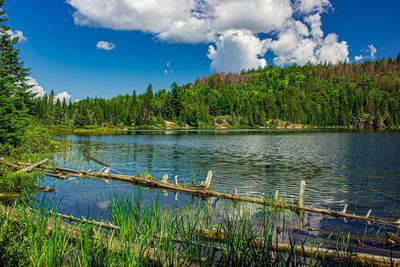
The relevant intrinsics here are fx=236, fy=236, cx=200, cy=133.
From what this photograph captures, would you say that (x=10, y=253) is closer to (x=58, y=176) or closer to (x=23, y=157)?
(x=58, y=176)

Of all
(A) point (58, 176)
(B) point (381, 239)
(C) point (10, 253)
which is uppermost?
(C) point (10, 253)

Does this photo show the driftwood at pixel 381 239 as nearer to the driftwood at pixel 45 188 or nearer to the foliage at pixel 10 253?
the foliage at pixel 10 253

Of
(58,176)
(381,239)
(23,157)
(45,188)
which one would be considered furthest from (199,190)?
(23,157)

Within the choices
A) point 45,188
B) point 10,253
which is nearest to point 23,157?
point 45,188

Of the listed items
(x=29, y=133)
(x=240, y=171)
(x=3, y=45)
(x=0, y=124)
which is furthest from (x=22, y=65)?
(x=240, y=171)

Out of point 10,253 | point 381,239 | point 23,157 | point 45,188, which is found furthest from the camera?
point 23,157

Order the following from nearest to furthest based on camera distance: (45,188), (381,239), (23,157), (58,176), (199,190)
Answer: (381,239)
(199,190)
(45,188)
(58,176)
(23,157)

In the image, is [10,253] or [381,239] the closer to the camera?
[10,253]

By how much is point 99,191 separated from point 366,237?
1379 cm

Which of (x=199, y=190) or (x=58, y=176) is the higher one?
(x=199, y=190)

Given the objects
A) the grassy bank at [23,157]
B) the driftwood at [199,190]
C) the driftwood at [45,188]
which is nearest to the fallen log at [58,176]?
the driftwood at [199,190]

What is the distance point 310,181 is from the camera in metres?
18.8

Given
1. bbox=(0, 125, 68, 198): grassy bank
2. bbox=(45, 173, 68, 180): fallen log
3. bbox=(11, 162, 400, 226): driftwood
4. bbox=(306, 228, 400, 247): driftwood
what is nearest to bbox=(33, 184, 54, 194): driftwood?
bbox=(0, 125, 68, 198): grassy bank

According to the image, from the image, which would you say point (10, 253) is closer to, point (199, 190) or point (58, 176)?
point (199, 190)
